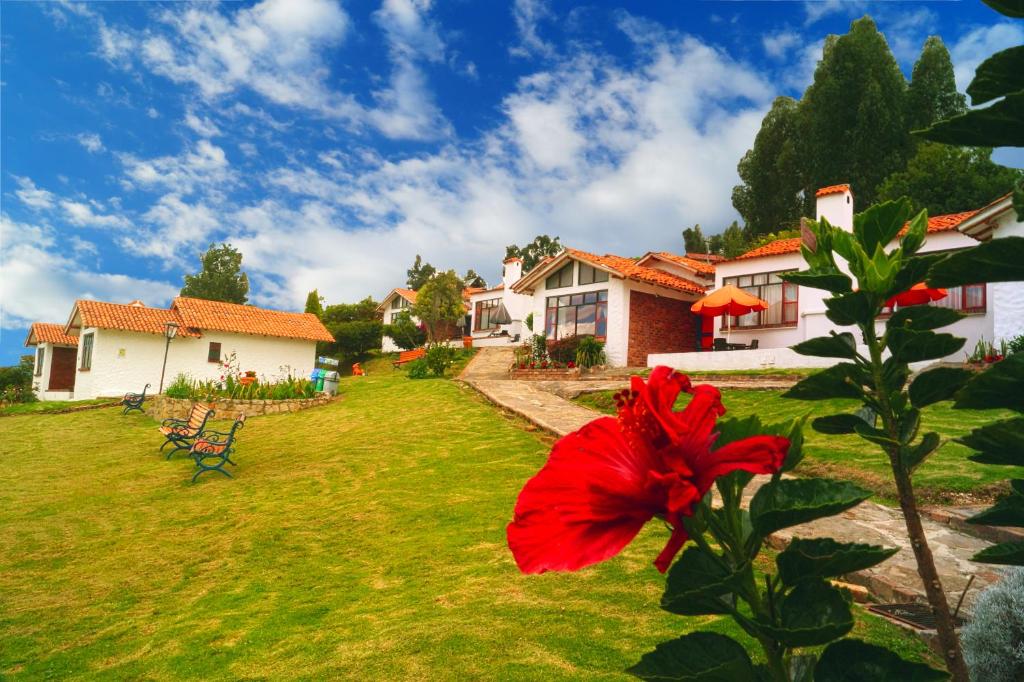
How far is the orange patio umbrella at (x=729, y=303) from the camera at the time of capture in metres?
19.4

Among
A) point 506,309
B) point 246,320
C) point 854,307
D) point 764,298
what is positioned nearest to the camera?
point 854,307

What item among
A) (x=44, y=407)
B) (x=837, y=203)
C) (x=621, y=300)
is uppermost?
(x=837, y=203)

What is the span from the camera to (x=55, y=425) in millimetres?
18047

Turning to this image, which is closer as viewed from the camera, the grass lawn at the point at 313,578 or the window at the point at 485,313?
the grass lawn at the point at 313,578

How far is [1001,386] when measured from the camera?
944 millimetres

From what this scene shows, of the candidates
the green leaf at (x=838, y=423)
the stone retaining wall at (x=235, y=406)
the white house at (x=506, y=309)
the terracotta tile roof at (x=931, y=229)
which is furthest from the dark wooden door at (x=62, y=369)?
the green leaf at (x=838, y=423)

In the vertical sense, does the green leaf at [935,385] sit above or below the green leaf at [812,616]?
above

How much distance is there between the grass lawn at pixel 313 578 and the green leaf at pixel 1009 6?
332cm

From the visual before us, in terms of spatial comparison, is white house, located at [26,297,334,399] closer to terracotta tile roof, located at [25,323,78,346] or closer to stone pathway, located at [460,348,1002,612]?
terracotta tile roof, located at [25,323,78,346]

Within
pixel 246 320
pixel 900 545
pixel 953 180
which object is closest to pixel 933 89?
pixel 953 180

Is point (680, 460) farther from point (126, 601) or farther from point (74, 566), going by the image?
point (74, 566)

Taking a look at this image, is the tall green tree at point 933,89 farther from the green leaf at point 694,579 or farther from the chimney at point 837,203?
the green leaf at point 694,579

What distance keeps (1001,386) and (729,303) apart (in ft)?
64.3

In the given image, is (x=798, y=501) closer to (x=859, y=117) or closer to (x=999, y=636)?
(x=999, y=636)
